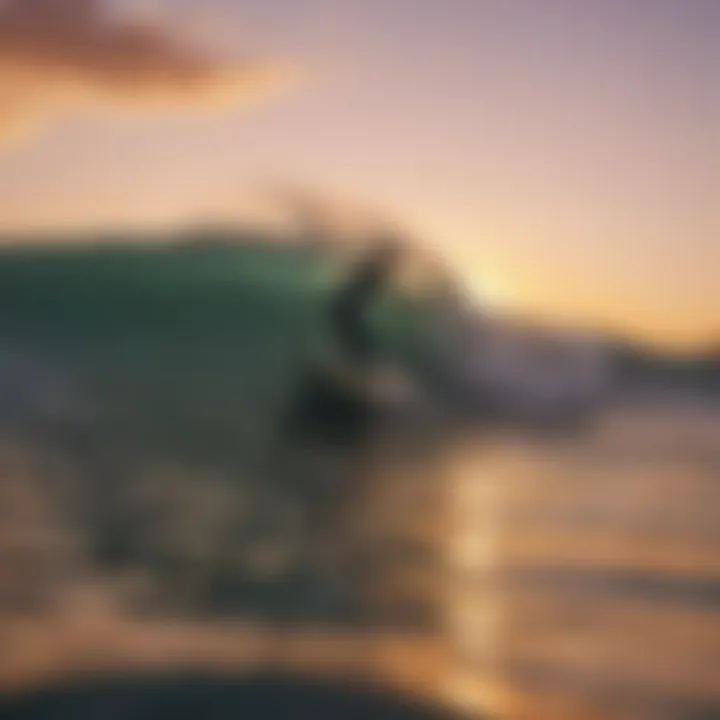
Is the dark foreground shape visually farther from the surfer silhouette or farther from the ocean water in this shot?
the surfer silhouette

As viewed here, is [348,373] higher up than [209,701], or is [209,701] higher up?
[348,373]

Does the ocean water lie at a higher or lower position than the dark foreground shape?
higher

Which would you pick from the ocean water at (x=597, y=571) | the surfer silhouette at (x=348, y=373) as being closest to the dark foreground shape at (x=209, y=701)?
the ocean water at (x=597, y=571)

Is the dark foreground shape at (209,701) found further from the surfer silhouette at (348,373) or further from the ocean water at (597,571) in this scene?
the surfer silhouette at (348,373)

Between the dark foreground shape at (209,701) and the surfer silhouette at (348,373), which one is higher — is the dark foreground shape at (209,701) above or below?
below

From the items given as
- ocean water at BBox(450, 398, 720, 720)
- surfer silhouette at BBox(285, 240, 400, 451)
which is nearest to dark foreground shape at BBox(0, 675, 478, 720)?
ocean water at BBox(450, 398, 720, 720)

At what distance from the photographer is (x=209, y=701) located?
88cm

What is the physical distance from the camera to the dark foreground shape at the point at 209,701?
0.88m

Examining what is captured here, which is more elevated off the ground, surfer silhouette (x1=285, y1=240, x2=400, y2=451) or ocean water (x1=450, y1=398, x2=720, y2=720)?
surfer silhouette (x1=285, y1=240, x2=400, y2=451)

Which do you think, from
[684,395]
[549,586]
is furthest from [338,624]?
[684,395]

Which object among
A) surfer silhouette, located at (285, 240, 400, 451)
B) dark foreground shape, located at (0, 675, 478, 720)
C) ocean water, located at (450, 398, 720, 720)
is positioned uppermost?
surfer silhouette, located at (285, 240, 400, 451)

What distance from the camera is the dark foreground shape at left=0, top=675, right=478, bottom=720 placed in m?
0.88

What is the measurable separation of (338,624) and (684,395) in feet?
1.06

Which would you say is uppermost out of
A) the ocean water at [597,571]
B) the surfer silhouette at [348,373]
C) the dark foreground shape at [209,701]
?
the surfer silhouette at [348,373]
